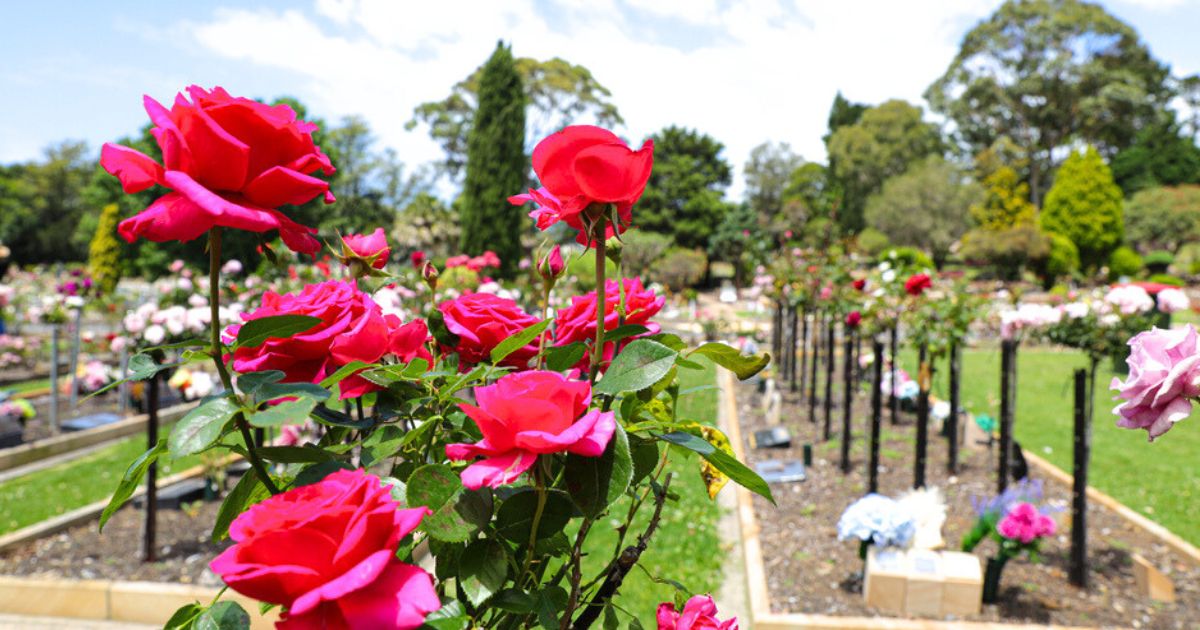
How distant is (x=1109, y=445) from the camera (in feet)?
19.7

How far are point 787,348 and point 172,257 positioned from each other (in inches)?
737

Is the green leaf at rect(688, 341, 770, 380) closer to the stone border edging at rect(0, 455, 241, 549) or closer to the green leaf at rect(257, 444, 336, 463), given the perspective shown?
the green leaf at rect(257, 444, 336, 463)

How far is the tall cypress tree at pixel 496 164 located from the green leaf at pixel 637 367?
16731mm

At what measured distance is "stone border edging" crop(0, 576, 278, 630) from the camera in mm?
3166

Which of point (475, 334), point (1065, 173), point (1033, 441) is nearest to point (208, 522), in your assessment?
point (475, 334)

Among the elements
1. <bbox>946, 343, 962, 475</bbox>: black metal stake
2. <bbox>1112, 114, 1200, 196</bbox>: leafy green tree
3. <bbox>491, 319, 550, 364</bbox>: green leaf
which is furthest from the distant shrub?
<bbox>491, 319, 550, 364</bbox>: green leaf

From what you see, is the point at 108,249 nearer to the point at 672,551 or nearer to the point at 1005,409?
the point at 672,551

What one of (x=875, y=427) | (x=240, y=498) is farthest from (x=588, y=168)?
(x=875, y=427)

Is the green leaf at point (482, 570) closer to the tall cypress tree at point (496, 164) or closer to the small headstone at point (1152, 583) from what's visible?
the small headstone at point (1152, 583)

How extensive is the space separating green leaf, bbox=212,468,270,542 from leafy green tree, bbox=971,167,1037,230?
27.0m

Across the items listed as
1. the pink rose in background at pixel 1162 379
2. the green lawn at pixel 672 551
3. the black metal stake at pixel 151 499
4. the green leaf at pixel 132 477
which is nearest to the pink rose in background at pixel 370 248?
the green leaf at pixel 132 477

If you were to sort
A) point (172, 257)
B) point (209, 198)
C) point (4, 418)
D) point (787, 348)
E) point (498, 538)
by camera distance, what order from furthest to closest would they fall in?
point (172, 257) < point (787, 348) < point (4, 418) < point (498, 538) < point (209, 198)

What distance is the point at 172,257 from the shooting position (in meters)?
21.5

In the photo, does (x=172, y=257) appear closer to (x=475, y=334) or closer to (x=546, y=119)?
(x=546, y=119)
